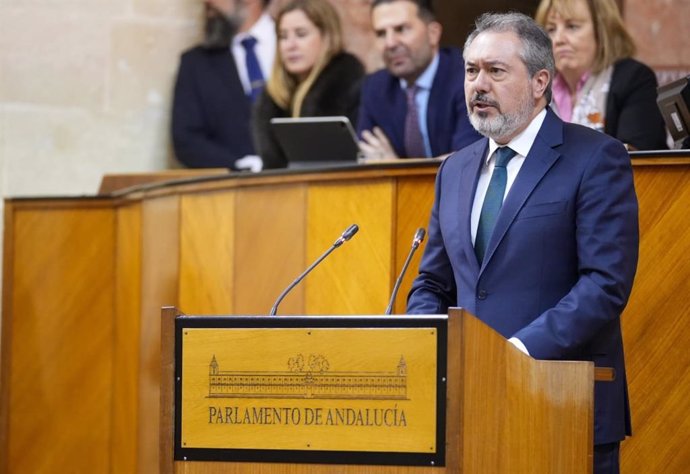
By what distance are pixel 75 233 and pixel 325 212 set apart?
81.2 inches

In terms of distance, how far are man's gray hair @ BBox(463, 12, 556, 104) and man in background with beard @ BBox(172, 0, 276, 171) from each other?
4.67 metres

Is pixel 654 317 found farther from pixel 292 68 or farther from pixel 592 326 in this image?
pixel 292 68

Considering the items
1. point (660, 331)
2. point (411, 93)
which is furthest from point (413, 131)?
point (660, 331)

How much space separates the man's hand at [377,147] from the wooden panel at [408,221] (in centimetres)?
99

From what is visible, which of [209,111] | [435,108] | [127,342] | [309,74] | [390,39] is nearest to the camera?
[435,108]

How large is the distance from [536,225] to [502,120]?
0.30 meters

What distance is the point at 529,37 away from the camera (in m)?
3.82

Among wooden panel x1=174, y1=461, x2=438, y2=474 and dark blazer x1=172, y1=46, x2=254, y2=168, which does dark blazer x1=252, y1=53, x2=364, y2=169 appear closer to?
dark blazer x1=172, y1=46, x2=254, y2=168

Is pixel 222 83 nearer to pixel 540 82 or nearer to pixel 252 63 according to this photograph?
pixel 252 63

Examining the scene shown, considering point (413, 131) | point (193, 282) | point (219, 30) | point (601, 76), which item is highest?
point (219, 30)

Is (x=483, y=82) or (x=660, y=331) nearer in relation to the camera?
(x=483, y=82)

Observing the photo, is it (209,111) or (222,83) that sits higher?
(222,83)

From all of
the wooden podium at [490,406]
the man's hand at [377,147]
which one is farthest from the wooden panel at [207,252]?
the wooden podium at [490,406]

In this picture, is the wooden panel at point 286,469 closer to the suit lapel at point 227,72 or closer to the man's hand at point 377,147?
the man's hand at point 377,147
